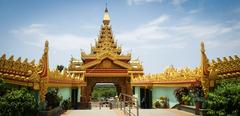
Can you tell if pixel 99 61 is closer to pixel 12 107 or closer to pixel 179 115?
pixel 179 115

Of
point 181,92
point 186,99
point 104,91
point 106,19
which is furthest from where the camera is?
point 104,91

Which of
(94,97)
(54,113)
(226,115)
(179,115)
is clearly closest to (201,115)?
(179,115)

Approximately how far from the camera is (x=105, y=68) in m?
28.1

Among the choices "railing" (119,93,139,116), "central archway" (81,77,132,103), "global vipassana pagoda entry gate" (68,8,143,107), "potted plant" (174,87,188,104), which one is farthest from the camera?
"central archway" (81,77,132,103)

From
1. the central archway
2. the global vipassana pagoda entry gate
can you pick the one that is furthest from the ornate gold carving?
the central archway

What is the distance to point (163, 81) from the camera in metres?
16.3

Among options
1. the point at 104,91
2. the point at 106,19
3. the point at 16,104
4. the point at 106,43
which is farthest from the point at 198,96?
the point at 104,91

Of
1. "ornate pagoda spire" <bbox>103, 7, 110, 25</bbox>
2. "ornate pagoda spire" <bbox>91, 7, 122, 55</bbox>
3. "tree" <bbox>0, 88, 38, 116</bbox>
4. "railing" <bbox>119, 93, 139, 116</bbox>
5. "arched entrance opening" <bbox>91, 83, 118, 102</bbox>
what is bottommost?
"arched entrance opening" <bbox>91, 83, 118, 102</bbox>

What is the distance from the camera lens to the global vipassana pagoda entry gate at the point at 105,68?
27.7 meters

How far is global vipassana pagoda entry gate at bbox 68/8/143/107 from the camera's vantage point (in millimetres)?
27719

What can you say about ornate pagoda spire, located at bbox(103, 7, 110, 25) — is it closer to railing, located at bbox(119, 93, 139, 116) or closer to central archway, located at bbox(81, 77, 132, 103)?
central archway, located at bbox(81, 77, 132, 103)

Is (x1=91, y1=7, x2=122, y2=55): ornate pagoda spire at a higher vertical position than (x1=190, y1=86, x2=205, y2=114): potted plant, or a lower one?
higher

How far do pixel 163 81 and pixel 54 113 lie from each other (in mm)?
7205

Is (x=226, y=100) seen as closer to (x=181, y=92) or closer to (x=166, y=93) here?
(x=181, y=92)
